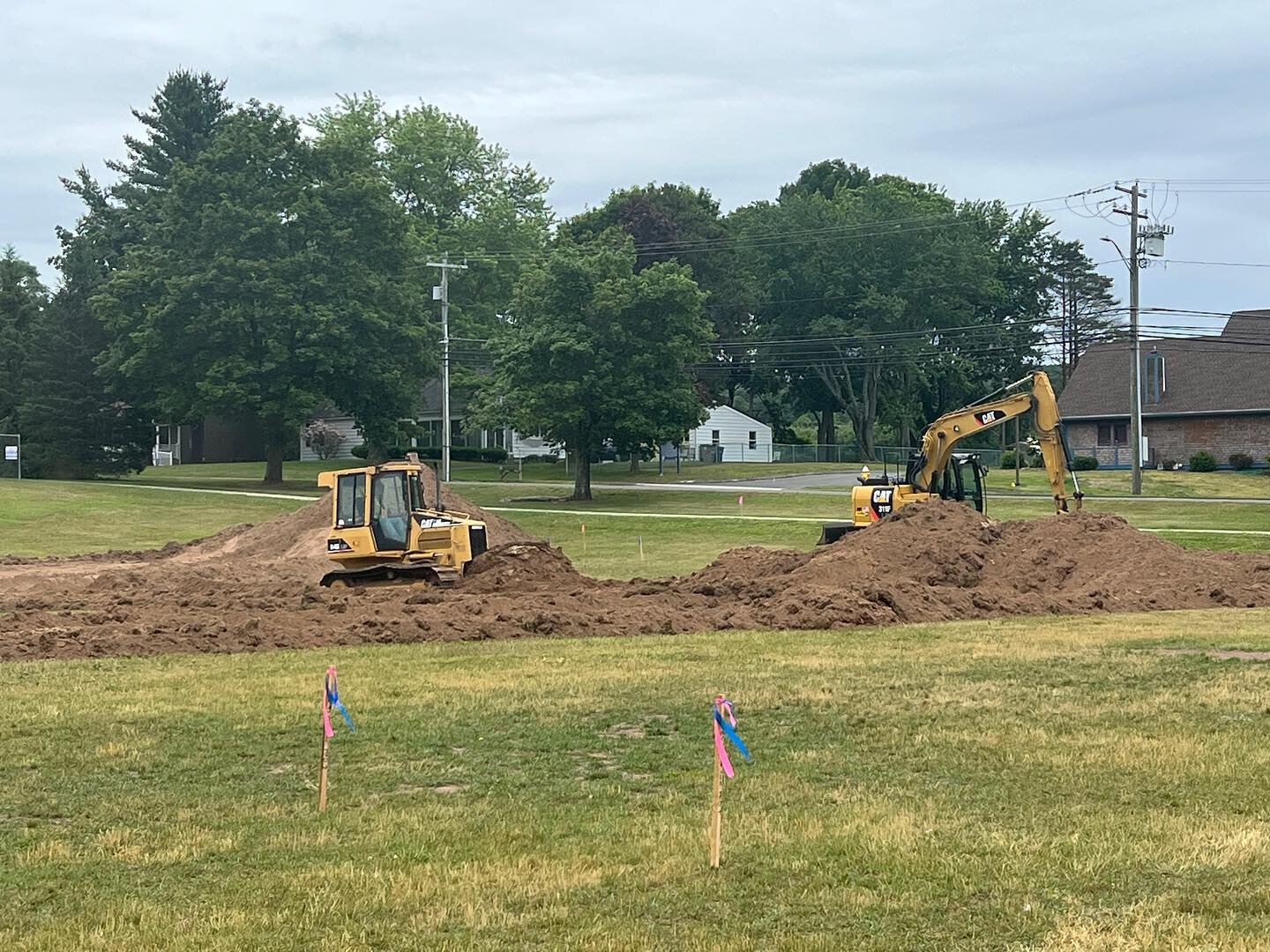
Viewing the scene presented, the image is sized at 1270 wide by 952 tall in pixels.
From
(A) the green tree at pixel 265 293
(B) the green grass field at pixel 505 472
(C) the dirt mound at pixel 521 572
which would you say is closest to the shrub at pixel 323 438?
(B) the green grass field at pixel 505 472

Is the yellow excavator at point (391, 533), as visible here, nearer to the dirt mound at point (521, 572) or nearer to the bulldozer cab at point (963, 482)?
the dirt mound at point (521, 572)

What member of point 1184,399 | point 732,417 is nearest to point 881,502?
point 1184,399

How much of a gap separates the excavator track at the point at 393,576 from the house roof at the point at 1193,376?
51.3 metres

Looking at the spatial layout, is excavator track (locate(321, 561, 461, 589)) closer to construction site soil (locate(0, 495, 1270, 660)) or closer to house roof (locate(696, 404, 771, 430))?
construction site soil (locate(0, 495, 1270, 660))

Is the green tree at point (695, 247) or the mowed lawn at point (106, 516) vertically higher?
the green tree at point (695, 247)

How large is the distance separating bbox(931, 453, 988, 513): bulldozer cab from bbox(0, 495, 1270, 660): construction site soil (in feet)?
14.8

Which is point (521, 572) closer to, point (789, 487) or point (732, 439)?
point (789, 487)

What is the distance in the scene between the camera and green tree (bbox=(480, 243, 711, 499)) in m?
56.7

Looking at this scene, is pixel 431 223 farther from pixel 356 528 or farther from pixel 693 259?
pixel 356 528

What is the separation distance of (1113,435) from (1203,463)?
8.27 meters

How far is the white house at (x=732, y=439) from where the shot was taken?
299 feet

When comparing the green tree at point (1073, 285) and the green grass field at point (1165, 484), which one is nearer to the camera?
the green grass field at point (1165, 484)

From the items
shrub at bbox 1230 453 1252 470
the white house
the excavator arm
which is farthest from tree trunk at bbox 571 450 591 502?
the white house

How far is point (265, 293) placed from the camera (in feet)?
202
